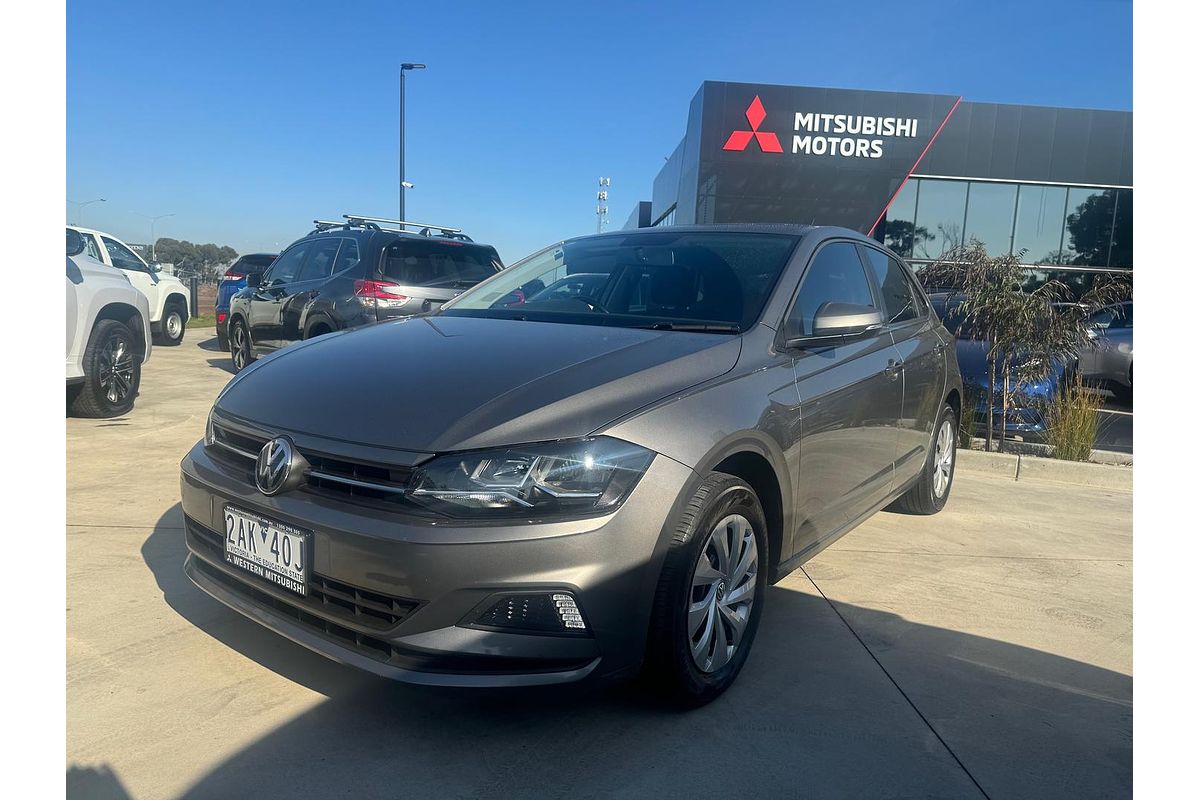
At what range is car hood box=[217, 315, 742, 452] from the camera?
2277 mm

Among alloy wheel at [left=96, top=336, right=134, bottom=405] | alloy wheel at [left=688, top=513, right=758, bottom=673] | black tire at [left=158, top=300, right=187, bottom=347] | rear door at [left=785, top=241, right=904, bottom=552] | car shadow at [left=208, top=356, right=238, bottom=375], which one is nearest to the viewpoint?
alloy wheel at [left=688, top=513, right=758, bottom=673]

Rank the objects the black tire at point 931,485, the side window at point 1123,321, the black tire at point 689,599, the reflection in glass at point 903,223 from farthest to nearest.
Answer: the reflection in glass at point 903,223 → the side window at point 1123,321 → the black tire at point 931,485 → the black tire at point 689,599

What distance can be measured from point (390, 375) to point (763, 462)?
128 cm

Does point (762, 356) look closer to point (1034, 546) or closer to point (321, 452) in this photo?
point (321, 452)

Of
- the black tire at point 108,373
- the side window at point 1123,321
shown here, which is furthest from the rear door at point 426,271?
the side window at point 1123,321

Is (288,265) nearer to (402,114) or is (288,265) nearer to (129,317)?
(129,317)

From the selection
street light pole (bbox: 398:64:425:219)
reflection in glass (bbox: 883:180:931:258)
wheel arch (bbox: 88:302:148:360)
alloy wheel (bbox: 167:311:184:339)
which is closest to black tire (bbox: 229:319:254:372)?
wheel arch (bbox: 88:302:148:360)

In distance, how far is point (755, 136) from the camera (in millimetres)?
20594

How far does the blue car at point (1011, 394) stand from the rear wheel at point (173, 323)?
40.4ft

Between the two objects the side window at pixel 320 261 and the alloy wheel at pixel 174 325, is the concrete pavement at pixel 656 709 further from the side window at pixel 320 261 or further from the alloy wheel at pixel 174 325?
the alloy wheel at pixel 174 325

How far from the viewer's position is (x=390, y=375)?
8.71ft

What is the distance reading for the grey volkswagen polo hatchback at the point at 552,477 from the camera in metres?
2.16

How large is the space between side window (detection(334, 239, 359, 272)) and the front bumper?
608 centimetres

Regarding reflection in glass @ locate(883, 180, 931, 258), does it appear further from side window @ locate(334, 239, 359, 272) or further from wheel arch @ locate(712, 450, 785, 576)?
wheel arch @ locate(712, 450, 785, 576)
